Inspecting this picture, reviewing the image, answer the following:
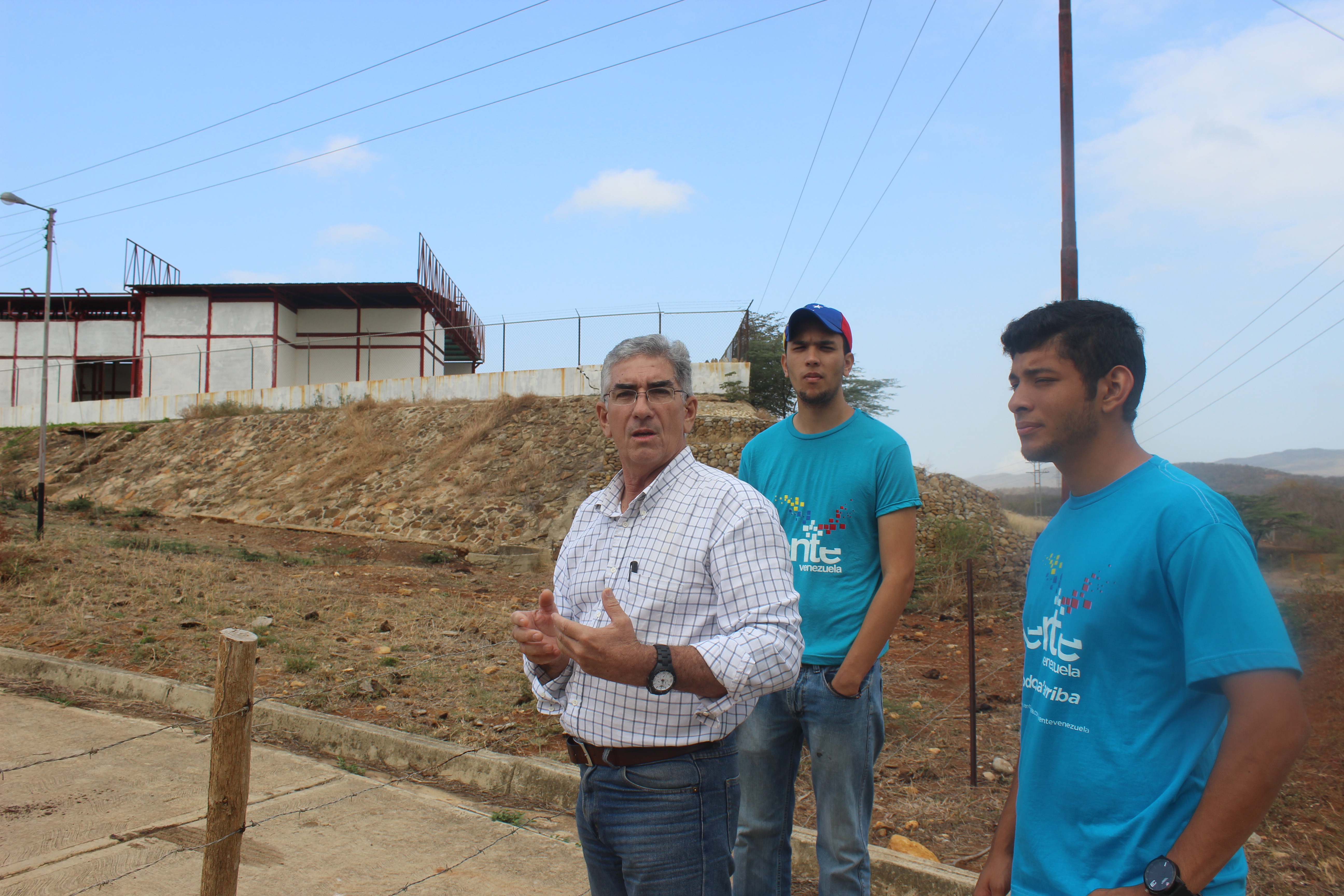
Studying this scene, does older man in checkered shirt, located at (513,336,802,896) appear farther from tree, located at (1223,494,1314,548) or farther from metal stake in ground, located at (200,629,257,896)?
tree, located at (1223,494,1314,548)

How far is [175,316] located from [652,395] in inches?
1354

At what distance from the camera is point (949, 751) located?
5105 millimetres

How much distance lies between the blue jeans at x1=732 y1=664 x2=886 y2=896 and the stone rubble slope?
1028 cm

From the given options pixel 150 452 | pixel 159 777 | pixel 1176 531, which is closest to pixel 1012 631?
pixel 159 777

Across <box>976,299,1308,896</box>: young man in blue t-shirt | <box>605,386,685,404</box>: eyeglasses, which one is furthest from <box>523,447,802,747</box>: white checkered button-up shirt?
<box>976,299,1308,896</box>: young man in blue t-shirt

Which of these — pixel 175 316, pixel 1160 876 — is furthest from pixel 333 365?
pixel 1160 876

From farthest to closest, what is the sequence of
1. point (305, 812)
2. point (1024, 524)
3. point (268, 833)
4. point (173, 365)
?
point (173, 365), point (1024, 524), point (305, 812), point (268, 833)

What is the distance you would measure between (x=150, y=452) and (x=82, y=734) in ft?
78.1

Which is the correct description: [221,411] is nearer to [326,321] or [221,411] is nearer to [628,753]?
[326,321]

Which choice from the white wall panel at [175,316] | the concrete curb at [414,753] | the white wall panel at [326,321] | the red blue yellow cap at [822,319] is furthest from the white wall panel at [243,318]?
the red blue yellow cap at [822,319]

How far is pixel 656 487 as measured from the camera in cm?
206

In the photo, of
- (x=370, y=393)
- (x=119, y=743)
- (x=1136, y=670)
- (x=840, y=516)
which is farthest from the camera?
(x=370, y=393)

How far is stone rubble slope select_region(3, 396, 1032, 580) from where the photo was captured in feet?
56.4

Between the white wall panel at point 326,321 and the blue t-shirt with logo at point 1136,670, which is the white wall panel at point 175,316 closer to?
the white wall panel at point 326,321
